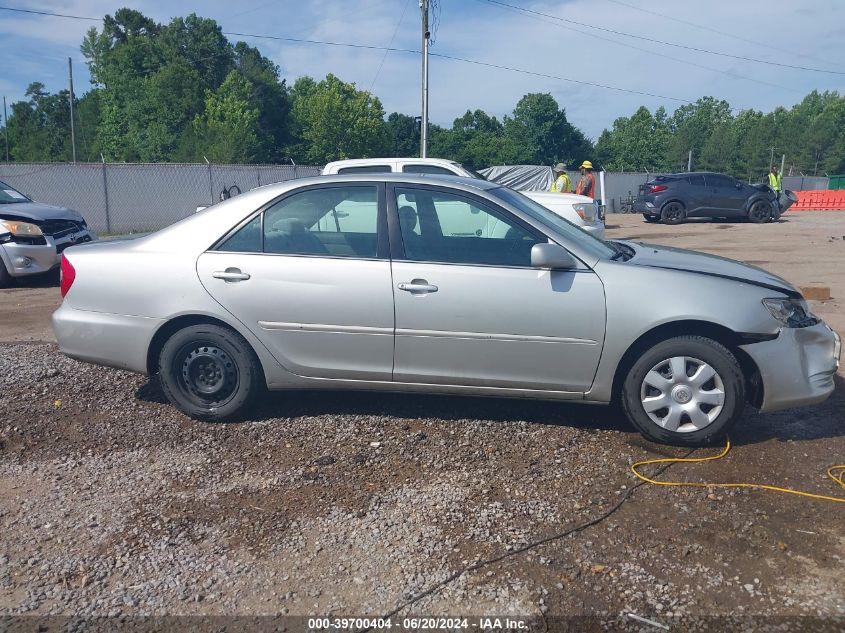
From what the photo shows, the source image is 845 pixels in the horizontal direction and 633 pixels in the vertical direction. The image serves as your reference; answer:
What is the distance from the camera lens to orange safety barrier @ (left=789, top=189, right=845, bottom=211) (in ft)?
111

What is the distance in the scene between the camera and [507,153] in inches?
2712

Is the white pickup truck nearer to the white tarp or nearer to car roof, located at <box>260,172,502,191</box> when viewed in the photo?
car roof, located at <box>260,172,502,191</box>

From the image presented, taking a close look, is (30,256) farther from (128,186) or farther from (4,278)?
(128,186)

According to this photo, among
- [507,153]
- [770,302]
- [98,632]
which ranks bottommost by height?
[98,632]

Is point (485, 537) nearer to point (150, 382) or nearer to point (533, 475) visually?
point (533, 475)

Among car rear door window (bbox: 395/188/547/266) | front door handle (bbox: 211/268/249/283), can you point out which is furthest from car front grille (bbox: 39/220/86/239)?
car rear door window (bbox: 395/188/547/266)

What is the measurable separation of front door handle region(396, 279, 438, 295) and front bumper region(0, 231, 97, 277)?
7.67m

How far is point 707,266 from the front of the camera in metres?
4.79

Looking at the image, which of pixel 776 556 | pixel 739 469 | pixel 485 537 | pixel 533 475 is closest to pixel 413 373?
pixel 533 475

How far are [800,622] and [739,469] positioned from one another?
1453 millimetres

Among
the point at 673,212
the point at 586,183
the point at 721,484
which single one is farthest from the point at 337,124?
the point at 721,484

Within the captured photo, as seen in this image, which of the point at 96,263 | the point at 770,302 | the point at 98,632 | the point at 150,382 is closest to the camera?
the point at 98,632

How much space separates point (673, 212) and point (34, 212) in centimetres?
1908

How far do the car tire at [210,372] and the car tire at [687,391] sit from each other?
2.45 m
